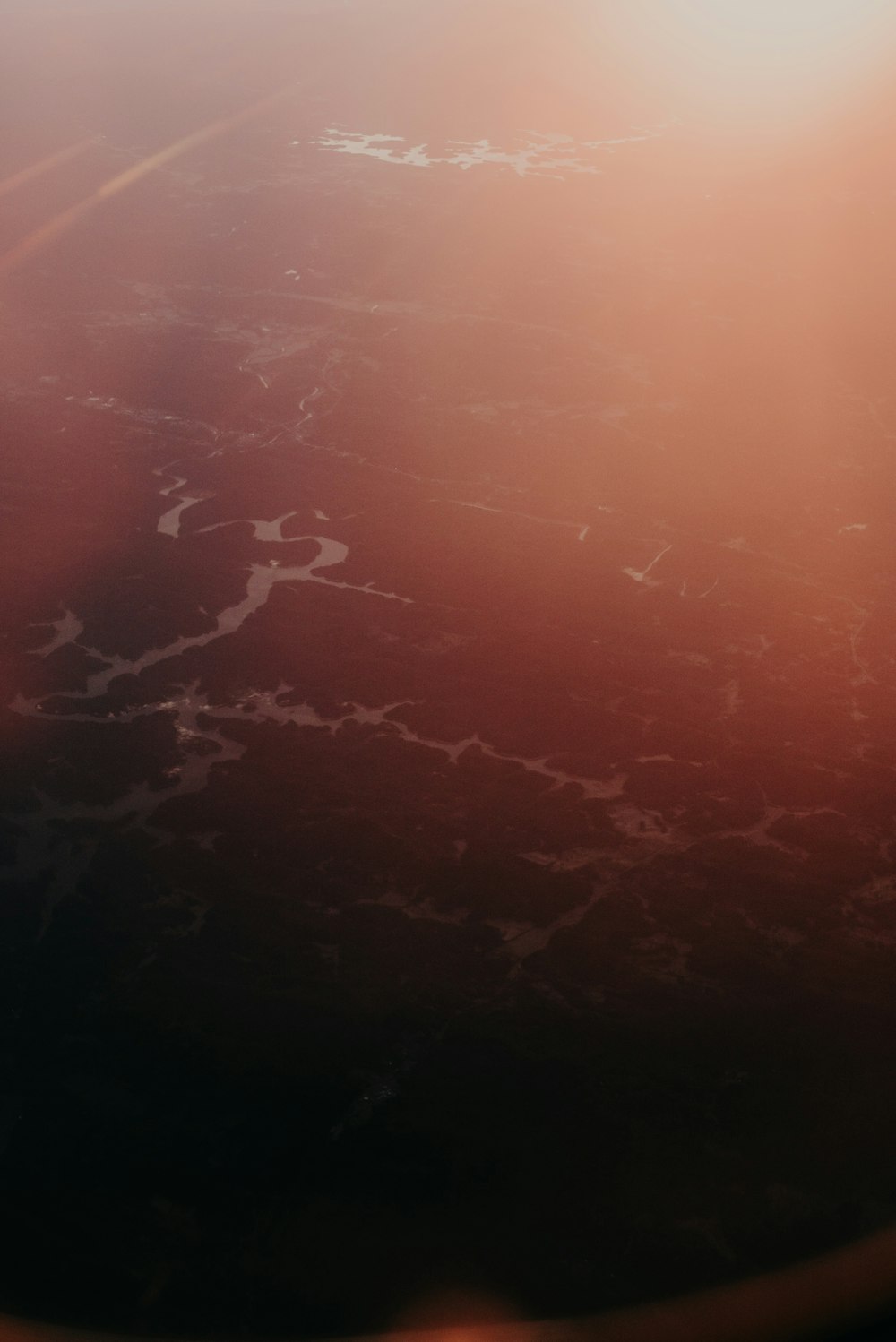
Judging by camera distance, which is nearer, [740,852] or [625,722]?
[740,852]

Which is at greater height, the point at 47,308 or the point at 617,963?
the point at 47,308

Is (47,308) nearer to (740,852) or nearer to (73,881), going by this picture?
(73,881)

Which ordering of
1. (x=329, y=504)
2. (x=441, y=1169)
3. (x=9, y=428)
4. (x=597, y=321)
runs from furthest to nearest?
1. (x=597, y=321)
2. (x=9, y=428)
3. (x=329, y=504)
4. (x=441, y=1169)

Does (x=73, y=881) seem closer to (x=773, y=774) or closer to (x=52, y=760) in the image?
(x=52, y=760)

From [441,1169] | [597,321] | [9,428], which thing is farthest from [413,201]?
[441,1169]

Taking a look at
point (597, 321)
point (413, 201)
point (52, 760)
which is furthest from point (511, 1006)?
point (413, 201)

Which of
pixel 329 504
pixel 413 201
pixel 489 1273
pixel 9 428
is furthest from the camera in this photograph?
pixel 413 201
